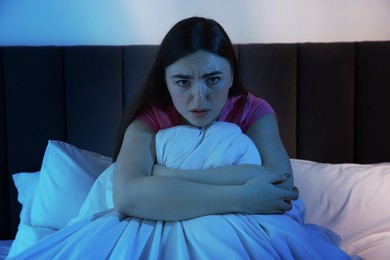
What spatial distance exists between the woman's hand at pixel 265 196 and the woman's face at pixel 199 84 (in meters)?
0.20

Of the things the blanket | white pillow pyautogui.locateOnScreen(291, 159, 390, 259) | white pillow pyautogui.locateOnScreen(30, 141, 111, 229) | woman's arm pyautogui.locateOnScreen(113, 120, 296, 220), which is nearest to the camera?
the blanket

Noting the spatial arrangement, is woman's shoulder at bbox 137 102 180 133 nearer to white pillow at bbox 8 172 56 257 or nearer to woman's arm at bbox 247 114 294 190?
woman's arm at bbox 247 114 294 190

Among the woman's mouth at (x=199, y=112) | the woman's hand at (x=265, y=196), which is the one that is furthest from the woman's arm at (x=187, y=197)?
the woman's mouth at (x=199, y=112)

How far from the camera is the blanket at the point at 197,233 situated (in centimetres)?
88

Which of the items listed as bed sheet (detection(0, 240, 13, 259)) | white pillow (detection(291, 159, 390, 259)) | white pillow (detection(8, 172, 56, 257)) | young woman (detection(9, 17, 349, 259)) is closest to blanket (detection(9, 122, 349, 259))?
young woman (detection(9, 17, 349, 259))

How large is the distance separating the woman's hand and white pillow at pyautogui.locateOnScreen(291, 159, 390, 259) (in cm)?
37

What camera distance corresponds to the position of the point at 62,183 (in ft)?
4.82

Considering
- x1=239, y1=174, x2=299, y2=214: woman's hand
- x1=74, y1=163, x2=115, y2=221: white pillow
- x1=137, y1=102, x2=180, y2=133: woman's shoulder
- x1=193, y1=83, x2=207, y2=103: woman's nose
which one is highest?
x1=193, y1=83, x2=207, y2=103: woman's nose

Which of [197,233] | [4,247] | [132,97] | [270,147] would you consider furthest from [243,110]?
[4,247]

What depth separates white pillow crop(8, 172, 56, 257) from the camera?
1384 mm

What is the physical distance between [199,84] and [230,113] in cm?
21

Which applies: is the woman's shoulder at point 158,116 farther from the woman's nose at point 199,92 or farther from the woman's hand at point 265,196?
the woman's hand at point 265,196

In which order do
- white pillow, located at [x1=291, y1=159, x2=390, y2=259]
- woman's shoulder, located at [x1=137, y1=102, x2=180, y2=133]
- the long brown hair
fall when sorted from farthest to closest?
white pillow, located at [x1=291, y1=159, x2=390, y2=259], woman's shoulder, located at [x1=137, y1=102, x2=180, y2=133], the long brown hair

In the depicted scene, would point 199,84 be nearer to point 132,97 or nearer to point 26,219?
point 132,97
